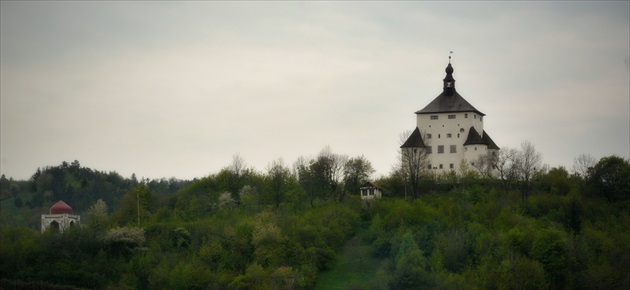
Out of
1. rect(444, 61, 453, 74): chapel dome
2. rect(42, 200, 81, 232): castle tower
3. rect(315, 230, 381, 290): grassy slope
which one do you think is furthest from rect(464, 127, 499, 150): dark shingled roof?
rect(42, 200, 81, 232): castle tower

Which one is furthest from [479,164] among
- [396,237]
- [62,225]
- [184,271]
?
[62,225]

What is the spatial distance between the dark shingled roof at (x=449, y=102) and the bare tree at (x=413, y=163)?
124 inches

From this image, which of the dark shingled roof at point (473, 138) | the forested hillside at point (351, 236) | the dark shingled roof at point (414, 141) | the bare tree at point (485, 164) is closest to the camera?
the forested hillside at point (351, 236)

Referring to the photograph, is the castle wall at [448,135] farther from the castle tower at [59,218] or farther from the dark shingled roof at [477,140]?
the castle tower at [59,218]

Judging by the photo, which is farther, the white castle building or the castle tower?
the white castle building

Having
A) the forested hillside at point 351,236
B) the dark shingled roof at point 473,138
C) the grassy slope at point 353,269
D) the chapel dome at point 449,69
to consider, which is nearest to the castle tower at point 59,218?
the forested hillside at point 351,236

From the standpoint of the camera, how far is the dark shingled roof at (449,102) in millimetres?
83938

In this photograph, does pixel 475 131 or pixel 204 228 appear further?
pixel 475 131

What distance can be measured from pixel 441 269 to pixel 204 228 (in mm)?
19655

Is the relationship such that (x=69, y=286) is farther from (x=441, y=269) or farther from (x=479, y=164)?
(x=479, y=164)

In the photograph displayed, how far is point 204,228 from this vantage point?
243 feet

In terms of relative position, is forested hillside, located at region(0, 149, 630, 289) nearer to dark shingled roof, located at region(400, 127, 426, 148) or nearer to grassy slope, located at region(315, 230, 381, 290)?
grassy slope, located at region(315, 230, 381, 290)

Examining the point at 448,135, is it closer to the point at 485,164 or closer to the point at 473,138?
the point at 473,138

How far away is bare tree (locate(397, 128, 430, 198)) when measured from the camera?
→ 263 feet
